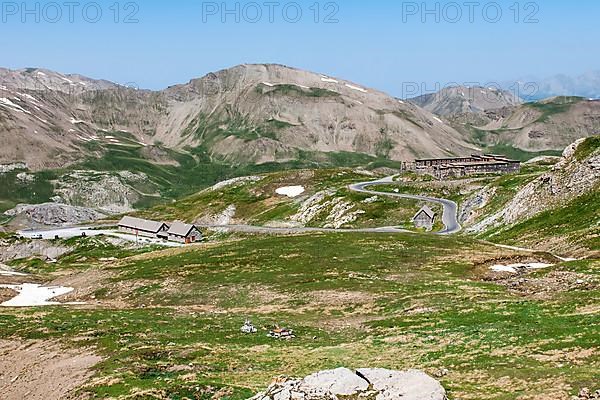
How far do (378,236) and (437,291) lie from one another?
146 feet

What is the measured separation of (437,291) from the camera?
63625 mm

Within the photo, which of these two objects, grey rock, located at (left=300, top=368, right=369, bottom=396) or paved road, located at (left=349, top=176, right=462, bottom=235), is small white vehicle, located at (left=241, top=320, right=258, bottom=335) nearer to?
grey rock, located at (left=300, top=368, right=369, bottom=396)

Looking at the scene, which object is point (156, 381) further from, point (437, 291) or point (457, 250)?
point (457, 250)

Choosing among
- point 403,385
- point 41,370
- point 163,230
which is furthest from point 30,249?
point 403,385

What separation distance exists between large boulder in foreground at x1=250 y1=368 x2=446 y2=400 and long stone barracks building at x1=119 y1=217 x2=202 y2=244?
142m

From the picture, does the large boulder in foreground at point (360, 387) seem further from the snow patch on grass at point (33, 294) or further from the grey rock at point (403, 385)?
the snow patch on grass at point (33, 294)

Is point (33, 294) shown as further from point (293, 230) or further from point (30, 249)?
point (30, 249)

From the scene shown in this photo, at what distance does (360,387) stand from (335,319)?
30.3m

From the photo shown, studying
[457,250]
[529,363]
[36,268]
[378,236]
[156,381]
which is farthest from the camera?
[36,268]

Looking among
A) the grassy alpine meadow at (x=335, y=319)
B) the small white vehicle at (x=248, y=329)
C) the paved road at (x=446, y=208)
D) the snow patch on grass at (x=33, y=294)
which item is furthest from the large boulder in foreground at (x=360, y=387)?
the paved road at (x=446, y=208)

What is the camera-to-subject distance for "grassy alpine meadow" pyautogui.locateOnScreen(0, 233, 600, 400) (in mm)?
36188

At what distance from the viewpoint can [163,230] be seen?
18000 centimetres

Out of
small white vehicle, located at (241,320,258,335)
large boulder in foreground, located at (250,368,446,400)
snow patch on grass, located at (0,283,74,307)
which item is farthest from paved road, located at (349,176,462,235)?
large boulder in foreground, located at (250,368,446,400)

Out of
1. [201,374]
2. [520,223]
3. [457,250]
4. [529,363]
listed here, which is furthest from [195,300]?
[520,223]
